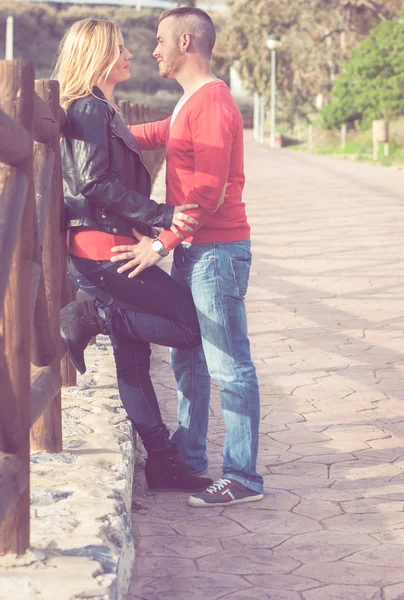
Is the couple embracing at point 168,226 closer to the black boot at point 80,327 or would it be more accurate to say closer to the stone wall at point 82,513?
the black boot at point 80,327

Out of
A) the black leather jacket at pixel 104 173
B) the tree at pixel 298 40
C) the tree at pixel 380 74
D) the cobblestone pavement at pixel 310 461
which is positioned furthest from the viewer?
the tree at pixel 298 40

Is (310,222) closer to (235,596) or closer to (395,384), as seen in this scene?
(395,384)

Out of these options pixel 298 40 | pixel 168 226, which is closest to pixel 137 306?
pixel 168 226

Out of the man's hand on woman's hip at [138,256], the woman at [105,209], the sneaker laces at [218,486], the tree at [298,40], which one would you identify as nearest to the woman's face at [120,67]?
the woman at [105,209]

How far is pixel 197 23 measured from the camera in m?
3.92

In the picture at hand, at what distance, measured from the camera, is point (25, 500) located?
3.07m

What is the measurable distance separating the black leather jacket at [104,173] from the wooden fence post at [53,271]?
6 cm

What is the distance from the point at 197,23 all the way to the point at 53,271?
3.54 feet

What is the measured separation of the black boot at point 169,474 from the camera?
436cm

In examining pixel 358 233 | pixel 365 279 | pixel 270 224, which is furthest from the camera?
pixel 270 224

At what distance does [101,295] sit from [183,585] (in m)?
1.10

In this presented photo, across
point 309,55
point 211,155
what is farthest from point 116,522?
point 309,55

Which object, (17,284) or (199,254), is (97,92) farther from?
(17,284)

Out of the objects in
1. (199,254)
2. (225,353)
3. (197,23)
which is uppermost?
(197,23)
